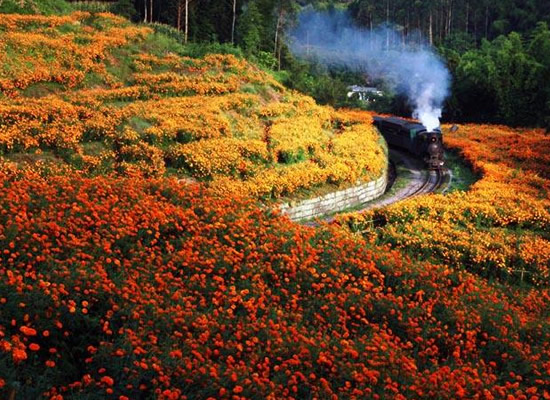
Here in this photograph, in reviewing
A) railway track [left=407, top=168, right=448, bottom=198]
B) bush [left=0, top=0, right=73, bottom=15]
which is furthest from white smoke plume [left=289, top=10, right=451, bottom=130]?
bush [left=0, top=0, right=73, bottom=15]

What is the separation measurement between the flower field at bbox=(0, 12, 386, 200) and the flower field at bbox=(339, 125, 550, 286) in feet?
12.1

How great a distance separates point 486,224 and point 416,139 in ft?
47.1

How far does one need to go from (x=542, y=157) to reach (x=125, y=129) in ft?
74.3

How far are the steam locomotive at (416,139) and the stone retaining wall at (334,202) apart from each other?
241 inches

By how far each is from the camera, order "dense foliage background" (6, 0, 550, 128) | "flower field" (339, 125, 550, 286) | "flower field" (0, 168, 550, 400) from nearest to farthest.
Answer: "flower field" (0, 168, 550, 400) < "flower field" (339, 125, 550, 286) < "dense foliage background" (6, 0, 550, 128)

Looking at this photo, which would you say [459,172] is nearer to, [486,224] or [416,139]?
[416,139]

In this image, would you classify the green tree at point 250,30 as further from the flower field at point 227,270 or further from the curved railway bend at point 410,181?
the flower field at point 227,270

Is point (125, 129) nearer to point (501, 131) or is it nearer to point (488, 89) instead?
point (501, 131)

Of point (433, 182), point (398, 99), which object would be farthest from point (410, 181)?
point (398, 99)

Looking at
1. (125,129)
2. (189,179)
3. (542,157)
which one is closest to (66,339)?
(189,179)

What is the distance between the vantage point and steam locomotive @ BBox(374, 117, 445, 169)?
31.9m

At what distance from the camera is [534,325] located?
461 inches

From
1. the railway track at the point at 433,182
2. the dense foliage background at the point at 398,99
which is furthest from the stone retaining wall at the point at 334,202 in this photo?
the dense foliage background at the point at 398,99

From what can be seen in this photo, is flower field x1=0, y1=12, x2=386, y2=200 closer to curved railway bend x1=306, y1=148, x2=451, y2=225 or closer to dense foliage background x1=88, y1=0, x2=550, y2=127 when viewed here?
curved railway bend x1=306, y1=148, x2=451, y2=225
